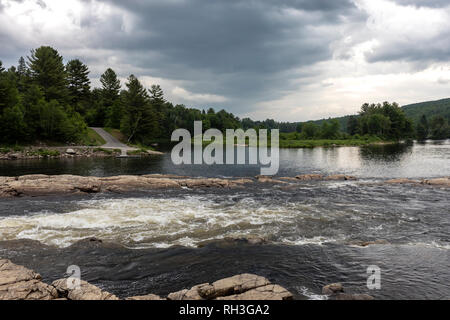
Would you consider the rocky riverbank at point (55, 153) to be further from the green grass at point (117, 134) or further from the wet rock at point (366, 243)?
the wet rock at point (366, 243)

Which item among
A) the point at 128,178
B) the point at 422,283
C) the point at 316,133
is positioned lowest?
the point at 422,283

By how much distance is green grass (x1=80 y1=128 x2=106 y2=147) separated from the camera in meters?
72.2

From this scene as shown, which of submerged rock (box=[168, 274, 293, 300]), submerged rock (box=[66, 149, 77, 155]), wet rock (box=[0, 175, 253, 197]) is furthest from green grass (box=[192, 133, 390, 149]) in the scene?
submerged rock (box=[168, 274, 293, 300])

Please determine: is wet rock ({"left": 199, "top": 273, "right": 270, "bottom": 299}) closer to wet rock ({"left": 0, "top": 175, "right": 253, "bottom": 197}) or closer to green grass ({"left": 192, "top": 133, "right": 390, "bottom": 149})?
wet rock ({"left": 0, "top": 175, "right": 253, "bottom": 197})

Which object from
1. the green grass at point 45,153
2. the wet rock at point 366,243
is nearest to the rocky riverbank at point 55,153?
the green grass at point 45,153

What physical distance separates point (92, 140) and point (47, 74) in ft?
81.8

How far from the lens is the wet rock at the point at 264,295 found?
837 cm

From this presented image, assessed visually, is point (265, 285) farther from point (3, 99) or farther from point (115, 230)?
point (3, 99)

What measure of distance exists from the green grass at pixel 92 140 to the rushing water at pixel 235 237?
52.8 metres

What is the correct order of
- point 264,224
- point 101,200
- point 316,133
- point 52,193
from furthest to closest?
point 316,133 → point 52,193 → point 101,200 → point 264,224

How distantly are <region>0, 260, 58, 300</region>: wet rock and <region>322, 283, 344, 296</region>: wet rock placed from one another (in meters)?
8.96

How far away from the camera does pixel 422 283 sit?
10.4 metres
